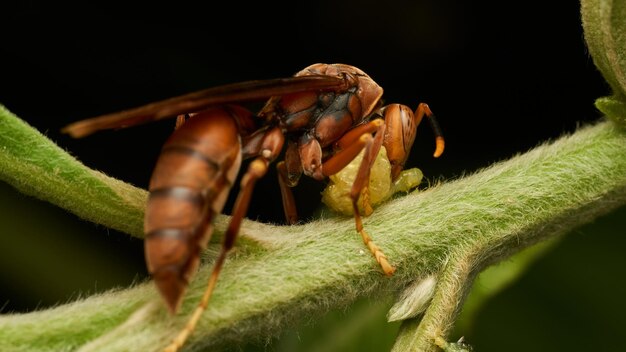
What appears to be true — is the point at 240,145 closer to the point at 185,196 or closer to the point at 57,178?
the point at 185,196

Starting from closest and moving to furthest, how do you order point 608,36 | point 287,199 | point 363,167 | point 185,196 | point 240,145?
point 185,196, point 608,36, point 240,145, point 363,167, point 287,199

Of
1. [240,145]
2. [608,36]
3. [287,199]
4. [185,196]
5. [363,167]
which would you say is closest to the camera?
[185,196]

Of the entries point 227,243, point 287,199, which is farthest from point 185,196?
point 287,199

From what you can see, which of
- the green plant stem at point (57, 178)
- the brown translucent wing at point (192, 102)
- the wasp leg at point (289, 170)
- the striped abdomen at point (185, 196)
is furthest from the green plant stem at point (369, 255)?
the wasp leg at point (289, 170)

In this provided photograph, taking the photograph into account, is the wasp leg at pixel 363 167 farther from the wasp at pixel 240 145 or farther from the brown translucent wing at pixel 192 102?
the brown translucent wing at pixel 192 102

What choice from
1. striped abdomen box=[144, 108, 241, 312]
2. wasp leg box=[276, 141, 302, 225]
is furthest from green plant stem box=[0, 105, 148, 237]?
wasp leg box=[276, 141, 302, 225]

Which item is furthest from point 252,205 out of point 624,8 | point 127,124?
point 624,8

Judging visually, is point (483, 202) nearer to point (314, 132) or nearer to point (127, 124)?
point (314, 132)
